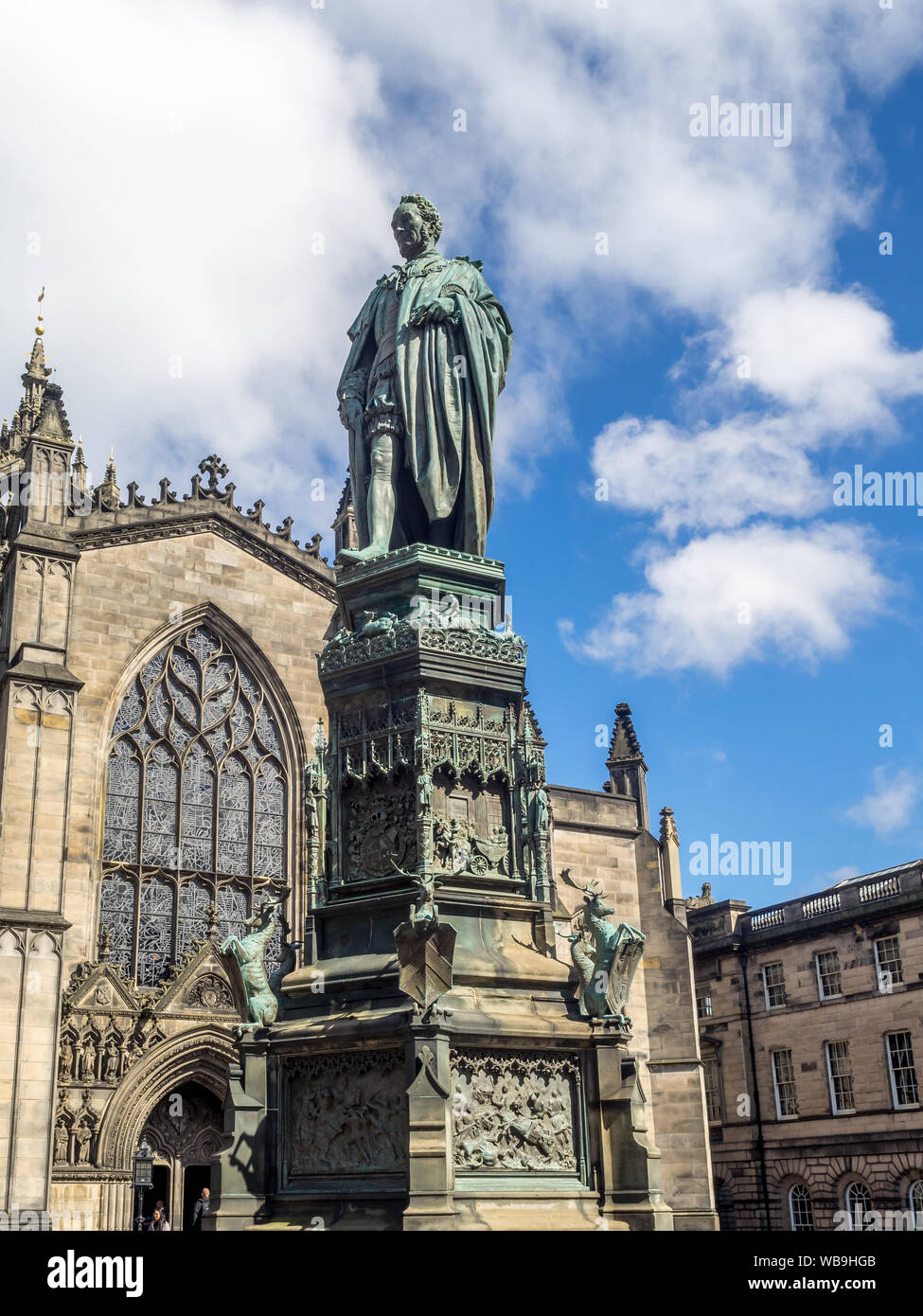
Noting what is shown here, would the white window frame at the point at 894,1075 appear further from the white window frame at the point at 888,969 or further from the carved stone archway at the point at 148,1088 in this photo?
the carved stone archway at the point at 148,1088

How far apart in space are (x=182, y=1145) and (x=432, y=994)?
23.0m

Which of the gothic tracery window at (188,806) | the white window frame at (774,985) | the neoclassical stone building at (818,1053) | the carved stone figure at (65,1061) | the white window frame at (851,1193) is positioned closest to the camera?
the carved stone figure at (65,1061)

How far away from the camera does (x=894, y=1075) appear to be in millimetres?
40562

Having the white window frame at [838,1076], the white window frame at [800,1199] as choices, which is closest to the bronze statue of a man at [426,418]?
the white window frame at [838,1076]

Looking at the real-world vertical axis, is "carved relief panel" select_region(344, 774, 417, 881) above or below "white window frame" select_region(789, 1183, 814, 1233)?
above

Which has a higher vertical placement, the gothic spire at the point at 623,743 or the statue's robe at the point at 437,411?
the gothic spire at the point at 623,743

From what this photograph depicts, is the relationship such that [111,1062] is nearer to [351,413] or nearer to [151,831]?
[151,831]

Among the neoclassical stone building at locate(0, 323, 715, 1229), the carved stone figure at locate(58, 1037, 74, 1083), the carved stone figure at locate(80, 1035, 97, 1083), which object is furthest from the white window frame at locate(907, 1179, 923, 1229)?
the carved stone figure at locate(58, 1037, 74, 1083)

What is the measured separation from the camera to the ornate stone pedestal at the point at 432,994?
7.12m

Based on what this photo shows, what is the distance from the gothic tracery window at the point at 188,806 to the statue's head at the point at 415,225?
2093cm

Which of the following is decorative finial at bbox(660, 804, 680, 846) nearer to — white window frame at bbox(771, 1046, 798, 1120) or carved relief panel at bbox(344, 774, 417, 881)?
white window frame at bbox(771, 1046, 798, 1120)

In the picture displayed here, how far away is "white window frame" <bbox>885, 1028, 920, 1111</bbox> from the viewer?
130 feet

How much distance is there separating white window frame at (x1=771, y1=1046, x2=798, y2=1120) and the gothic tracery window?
20.8 m
